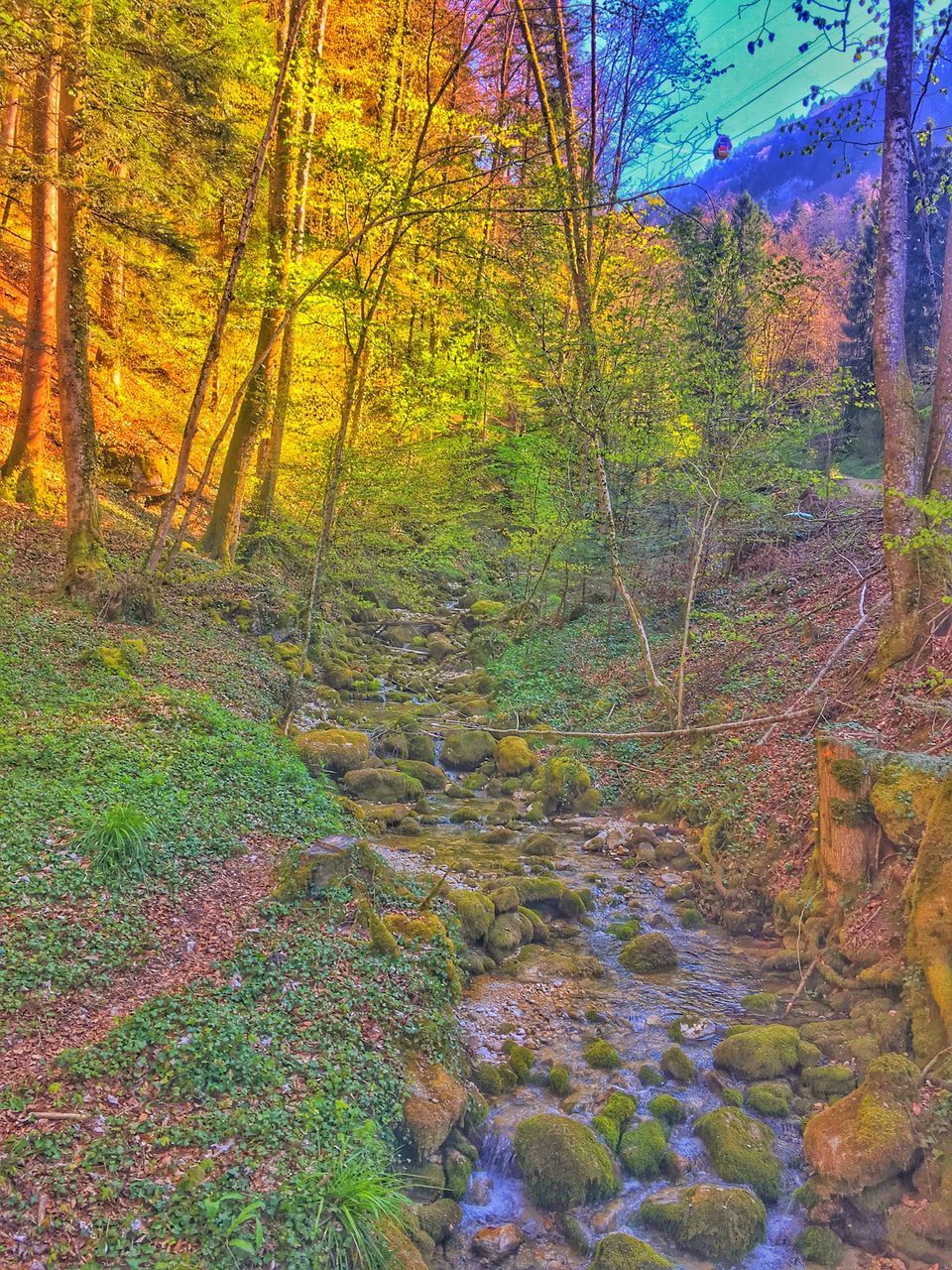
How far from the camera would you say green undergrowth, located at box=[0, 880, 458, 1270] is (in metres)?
3.30

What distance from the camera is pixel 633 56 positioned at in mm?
13625

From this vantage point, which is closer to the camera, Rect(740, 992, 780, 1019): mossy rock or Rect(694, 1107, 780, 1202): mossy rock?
Rect(694, 1107, 780, 1202): mossy rock

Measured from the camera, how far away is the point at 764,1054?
18.9ft

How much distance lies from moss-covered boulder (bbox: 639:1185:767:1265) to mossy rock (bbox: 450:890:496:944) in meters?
2.94

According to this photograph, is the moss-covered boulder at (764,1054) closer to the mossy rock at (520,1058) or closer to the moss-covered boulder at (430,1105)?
the mossy rock at (520,1058)

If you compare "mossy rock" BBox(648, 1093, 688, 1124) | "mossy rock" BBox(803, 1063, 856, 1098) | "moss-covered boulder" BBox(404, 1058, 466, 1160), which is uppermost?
"moss-covered boulder" BBox(404, 1058, 466, 1160)

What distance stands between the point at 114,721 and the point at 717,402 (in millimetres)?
9101

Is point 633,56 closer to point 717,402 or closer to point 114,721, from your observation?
→ point 717,402

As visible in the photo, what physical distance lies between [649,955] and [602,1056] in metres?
1.62

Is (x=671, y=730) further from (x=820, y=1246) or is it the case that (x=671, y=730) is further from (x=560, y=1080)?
(x=820, y=1246)

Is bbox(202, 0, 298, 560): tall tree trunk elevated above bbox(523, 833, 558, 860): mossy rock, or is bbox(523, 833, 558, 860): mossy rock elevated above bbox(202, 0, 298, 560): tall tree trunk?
bbox(202, 0, 298, 560): tall tree trunk

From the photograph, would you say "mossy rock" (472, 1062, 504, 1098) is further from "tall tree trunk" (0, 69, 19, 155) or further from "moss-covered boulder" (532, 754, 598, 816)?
"tall tree trunk" (0, 69, 19, 155)

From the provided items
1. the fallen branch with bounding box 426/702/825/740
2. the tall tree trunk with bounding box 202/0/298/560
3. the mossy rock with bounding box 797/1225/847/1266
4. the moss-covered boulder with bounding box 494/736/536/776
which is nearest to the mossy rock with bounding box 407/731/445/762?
the moss-covered boulder with bounding box 494/736/536/776

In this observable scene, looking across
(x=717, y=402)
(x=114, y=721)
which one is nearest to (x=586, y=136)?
(x=717, y=402)
